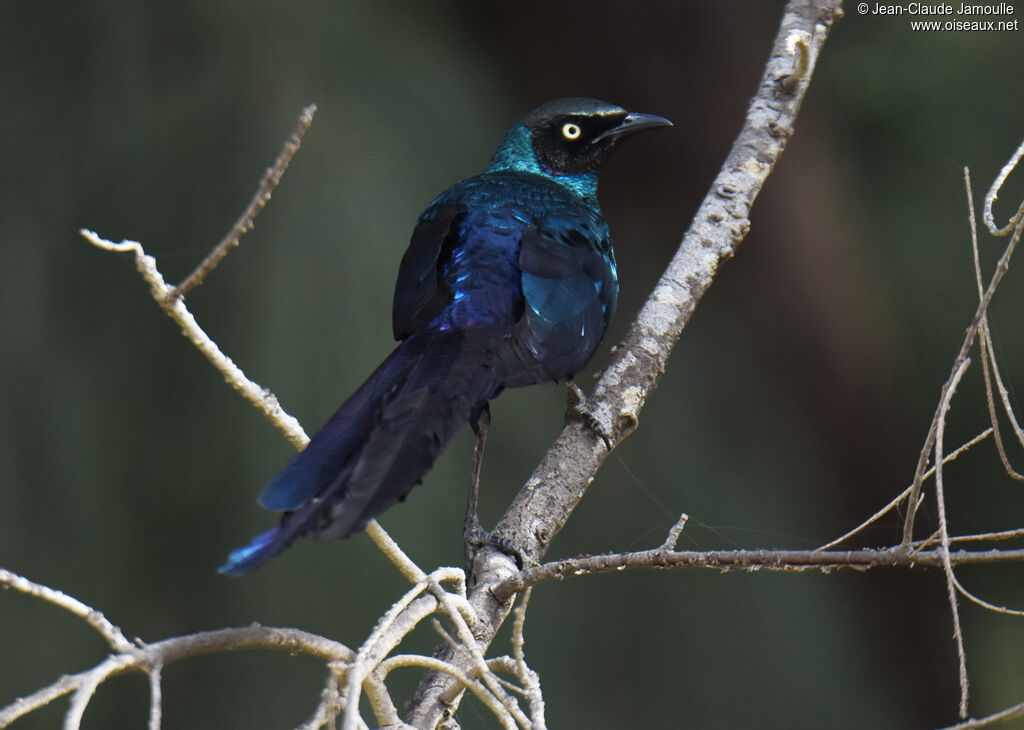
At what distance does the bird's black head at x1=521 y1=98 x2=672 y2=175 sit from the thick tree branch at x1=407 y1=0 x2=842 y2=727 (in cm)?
40

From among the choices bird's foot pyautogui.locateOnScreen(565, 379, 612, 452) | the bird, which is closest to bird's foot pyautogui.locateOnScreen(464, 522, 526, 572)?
the bird

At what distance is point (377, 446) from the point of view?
4.66 feet

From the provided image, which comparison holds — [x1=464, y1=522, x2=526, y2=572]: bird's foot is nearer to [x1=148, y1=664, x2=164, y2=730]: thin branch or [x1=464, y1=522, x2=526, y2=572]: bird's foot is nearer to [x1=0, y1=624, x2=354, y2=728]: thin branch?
[x1=0, y1=624, x2=354, y2=728]: thin branch

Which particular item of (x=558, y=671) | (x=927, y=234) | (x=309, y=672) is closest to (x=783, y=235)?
(x=927, y=234)

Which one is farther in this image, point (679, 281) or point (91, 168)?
point (91, 168)

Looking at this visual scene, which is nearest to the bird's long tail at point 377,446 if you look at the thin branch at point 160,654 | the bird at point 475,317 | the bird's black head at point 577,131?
the bird at point 475,317

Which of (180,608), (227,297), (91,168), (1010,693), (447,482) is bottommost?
(1010,693)

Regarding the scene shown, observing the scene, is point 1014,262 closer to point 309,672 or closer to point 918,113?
point 918,113

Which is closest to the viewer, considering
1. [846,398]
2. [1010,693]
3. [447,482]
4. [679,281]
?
[679,281]

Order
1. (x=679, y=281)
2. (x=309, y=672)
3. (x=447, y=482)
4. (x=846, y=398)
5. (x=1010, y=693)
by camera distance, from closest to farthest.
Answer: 1. (x=679, y=281)
2. (x=309, y=672)
3. (x=447, y=482)
4. (x=1010, y=693)
5. (x=846, y=398)

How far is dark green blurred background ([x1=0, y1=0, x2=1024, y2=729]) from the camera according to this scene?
330 centimetres

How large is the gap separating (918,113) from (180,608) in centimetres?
307

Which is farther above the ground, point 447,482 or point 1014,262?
point 1014,262

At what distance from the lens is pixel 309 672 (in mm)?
3248
